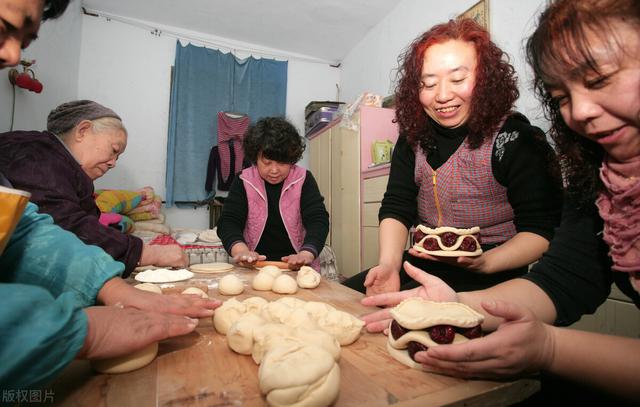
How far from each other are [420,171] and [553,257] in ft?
2.20

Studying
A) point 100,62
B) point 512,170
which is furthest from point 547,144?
point 100,62

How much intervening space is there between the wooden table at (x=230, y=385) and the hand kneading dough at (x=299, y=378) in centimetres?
4

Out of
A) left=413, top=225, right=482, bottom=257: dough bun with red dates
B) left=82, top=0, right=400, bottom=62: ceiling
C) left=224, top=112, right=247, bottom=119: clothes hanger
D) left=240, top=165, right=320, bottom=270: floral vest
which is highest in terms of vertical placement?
left=82, top=0, right=400, bottom=62: ceiling

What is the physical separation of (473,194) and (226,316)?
1075 millimetres

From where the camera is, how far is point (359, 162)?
3.68 metres

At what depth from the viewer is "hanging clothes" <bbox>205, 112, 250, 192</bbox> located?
15.6 ft

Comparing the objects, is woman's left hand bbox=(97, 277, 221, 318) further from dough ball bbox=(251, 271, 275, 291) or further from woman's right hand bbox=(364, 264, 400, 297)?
woman's right hand bbox=(364, 264, 400, 297)

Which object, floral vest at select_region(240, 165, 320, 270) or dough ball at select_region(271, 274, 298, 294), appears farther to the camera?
floral vest at select_region(240, 165, 320, 270)

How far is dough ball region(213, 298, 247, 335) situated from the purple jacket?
0.72 m

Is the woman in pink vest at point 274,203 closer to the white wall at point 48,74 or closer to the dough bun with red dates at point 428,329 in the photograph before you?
the dough bun with red dates at point 428,329

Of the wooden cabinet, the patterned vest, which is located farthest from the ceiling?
the patterned vest

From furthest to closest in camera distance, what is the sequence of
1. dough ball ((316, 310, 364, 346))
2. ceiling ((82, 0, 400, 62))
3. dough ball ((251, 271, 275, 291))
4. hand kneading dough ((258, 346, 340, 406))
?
ceiling ((82, 0, 400, 62)), dough ball ((251, 271, 275, 291)), dough ball ((316, 310, 364, 346)), hand kneading dough ((258, 346, 340, 406))

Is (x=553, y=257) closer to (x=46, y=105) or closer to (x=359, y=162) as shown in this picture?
(x=359, y=162)

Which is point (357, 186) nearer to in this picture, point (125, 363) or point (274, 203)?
point (274, 203)
